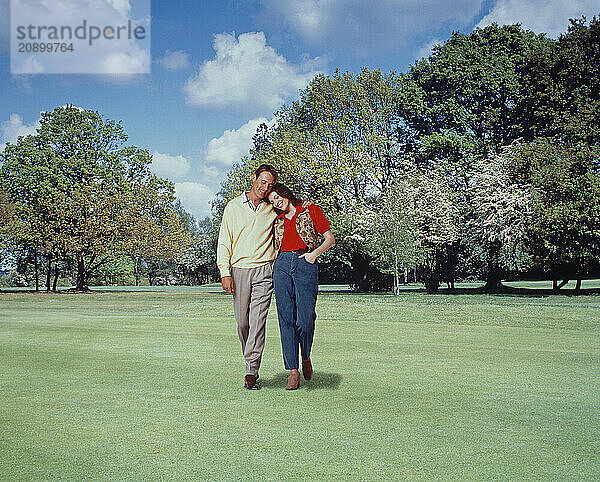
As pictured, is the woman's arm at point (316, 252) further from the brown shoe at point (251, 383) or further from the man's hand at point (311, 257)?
the brown shoe at point (251, 383)

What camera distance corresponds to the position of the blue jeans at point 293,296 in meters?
7.50

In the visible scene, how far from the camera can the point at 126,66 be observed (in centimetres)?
2973

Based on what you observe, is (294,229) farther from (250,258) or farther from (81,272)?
(81,272)

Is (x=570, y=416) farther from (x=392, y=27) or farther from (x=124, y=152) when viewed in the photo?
(x=124, y=152)

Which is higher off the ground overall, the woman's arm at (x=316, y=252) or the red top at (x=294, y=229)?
the red top at (x=294, y=229)

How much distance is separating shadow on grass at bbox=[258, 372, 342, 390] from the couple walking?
0.20 m

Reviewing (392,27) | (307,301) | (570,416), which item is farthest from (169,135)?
→ (570,416)

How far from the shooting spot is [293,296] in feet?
24.9

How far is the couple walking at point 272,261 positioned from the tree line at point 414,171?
2811 cm

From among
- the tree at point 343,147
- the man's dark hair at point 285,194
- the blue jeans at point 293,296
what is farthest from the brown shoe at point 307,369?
the tree at point 343,147

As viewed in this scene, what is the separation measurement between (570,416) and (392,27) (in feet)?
124

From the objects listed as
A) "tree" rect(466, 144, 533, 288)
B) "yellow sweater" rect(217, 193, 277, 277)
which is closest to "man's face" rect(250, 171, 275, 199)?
"yellow sweater" rect(217, 193, 277, 277)

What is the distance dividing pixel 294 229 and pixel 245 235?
0.57 meters

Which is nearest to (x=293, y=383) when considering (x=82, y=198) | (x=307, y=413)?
(x=307, y=413)
